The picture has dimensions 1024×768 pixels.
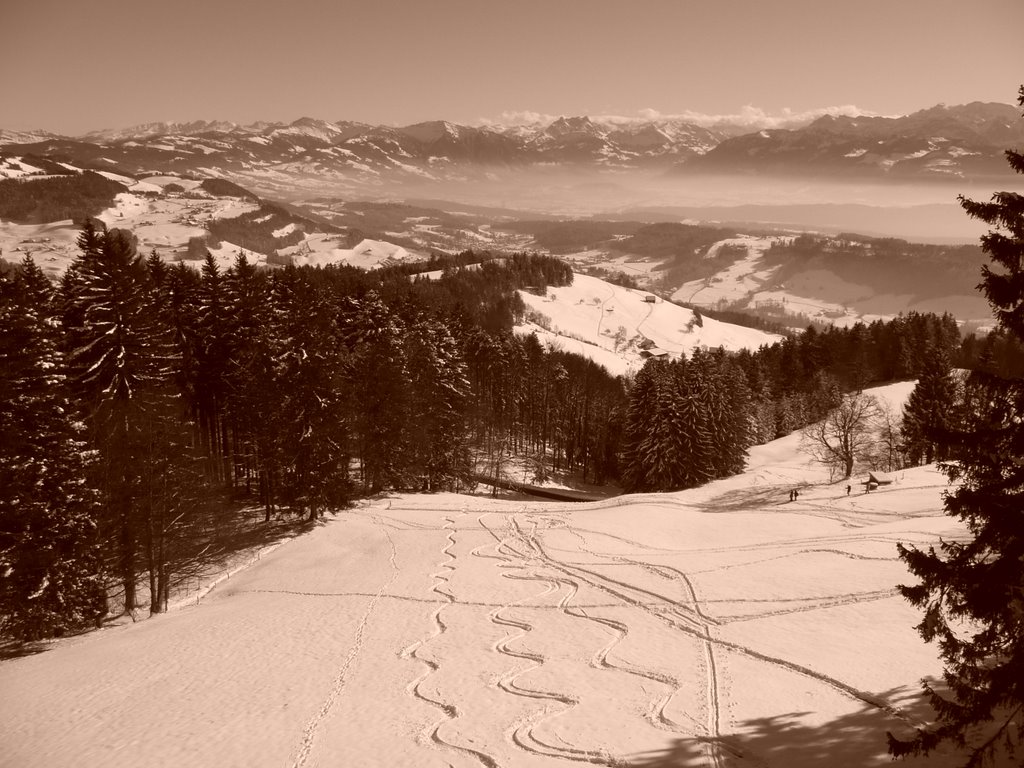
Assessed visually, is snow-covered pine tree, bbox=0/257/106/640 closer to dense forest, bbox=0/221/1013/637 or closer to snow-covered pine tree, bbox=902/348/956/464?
dense forest, bbox=0/221/1013/637

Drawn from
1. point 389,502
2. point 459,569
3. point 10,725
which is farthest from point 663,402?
point 10,725

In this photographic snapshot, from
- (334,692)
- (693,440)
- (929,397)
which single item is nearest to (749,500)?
(693,440)

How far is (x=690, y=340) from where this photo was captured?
7485 inches

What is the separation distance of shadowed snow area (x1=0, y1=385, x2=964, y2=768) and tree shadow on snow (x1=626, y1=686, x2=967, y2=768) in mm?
66

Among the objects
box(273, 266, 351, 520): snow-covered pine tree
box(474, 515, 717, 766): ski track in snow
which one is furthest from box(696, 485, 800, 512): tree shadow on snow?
box(273, 266, 351, 520): snow-covered pine tree

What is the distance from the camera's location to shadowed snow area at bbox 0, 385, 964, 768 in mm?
16672

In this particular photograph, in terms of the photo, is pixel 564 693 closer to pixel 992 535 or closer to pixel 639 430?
pixel 992 535

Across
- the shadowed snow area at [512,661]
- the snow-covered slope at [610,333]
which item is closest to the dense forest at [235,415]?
the shadowed snow area at [512,661]

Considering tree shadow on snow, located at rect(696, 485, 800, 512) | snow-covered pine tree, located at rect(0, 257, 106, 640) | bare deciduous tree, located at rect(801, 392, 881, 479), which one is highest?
snow-covered pine tree, located at rect(0, 257, 106, 640)

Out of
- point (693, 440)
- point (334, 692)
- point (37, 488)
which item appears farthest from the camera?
point (693, 440)

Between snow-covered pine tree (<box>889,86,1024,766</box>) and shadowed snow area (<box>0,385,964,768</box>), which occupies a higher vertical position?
snow-covered pine tree (<box>889,86,1024,766</box>)

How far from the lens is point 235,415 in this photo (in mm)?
43812

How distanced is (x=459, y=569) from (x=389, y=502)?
15865mm

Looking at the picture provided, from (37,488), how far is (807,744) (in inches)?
1113
